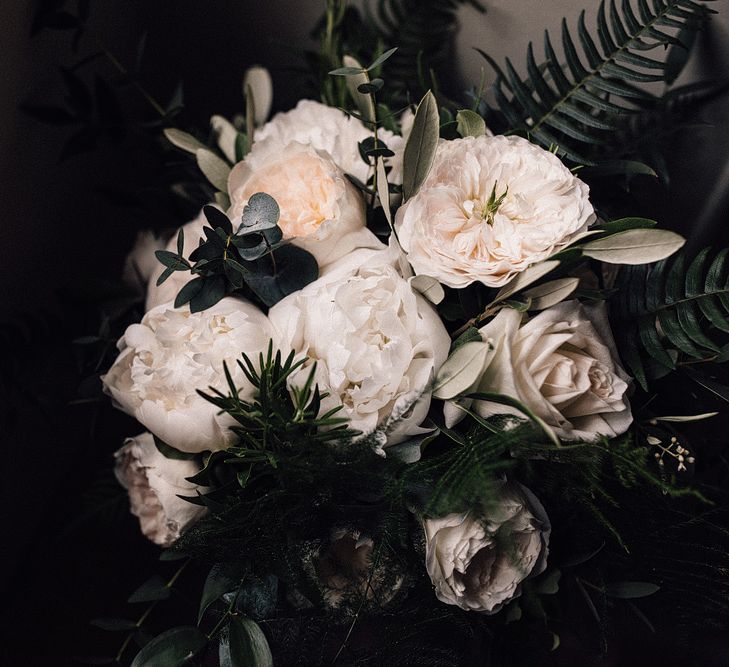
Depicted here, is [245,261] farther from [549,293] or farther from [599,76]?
[599,76]

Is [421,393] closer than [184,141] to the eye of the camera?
Yes

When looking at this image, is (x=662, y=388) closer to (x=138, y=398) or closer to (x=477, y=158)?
(x=477, y=158)

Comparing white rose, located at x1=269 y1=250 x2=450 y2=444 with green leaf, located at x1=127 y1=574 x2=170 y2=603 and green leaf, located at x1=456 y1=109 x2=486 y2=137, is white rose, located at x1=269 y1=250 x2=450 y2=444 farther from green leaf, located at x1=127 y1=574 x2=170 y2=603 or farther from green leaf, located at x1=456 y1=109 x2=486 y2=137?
green leaf, located at x1=127 y1=574 x2=170 y2=603

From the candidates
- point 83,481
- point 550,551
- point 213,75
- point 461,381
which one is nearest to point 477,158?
point 461,381

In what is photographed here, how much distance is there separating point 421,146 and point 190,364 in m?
0.23

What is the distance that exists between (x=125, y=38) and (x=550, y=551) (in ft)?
2.39

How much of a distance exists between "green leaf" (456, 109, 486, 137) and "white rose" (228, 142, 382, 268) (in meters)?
0.10

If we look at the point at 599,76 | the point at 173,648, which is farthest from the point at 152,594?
the point at 599,76

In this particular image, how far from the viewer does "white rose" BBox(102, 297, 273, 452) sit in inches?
19.4

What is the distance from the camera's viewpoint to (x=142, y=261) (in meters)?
0.72

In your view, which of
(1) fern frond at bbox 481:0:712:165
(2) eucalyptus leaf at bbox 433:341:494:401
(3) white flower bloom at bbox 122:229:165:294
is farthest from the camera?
(3) white flower bloom at bbox 122:229:165:294

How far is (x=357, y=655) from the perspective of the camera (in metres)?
0.53

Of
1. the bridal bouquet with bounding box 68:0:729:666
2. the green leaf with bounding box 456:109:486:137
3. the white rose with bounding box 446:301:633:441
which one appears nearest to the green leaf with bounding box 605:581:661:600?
the bridal bouquet with bounding box 68:0:729:666

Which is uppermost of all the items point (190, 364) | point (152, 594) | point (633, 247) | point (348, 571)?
point (633, 247)
